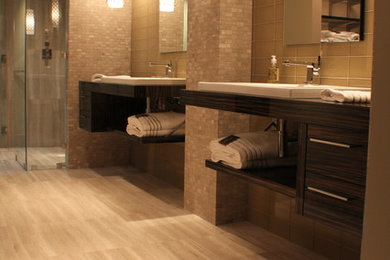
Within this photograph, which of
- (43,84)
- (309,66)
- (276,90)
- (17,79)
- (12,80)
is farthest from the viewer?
(12,80)

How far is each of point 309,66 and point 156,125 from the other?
4.91ft

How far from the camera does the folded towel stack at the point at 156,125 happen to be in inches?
145

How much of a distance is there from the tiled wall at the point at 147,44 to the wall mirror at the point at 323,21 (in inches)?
56.4

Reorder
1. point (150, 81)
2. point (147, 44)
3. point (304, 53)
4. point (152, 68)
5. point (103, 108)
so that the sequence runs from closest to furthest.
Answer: point (304, 53) → point (150, 81) → point (103, 108) → point (152, 68) → point (147, 44)

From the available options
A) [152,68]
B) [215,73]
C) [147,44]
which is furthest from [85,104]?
[215,73]

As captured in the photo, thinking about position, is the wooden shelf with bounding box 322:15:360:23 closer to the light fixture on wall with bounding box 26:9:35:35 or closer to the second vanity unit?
the second vanity unit

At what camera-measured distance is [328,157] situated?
1.91 meters

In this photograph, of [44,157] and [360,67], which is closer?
[360,67]

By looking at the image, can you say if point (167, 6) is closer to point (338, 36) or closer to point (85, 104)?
point (85, 104)

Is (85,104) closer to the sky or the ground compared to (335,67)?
closer to the ground

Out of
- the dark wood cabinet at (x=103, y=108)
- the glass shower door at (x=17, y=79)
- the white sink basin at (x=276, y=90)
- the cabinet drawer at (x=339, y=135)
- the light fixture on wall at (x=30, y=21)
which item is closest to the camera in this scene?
the cabinet drawer at (x=339, y=135)

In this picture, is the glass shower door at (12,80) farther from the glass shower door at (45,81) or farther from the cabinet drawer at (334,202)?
the cabinet drawer at (334,202)

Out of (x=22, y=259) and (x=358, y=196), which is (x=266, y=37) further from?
(x=22, y=259)

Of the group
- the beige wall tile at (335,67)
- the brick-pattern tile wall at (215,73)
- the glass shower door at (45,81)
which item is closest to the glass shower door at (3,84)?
the glass shower door at (45,81)
